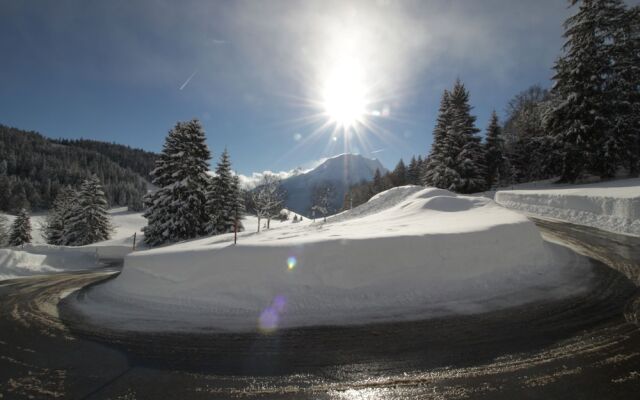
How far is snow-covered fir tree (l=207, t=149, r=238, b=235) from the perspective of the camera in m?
26.7

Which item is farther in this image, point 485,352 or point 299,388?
point 485,352

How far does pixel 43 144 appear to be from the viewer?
140 metres

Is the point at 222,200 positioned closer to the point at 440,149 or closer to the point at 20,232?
the point at 440,149

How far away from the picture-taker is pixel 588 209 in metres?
12.9

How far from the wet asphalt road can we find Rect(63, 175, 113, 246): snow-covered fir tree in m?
36.1

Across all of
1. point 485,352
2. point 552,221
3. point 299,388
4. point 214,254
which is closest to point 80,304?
point 214,254

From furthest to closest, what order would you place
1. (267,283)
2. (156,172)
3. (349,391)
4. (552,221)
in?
(156,172)
(552,221)
(267,283)
(349,391)

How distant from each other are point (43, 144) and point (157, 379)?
197 meters

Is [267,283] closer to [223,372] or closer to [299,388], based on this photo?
[223,372]

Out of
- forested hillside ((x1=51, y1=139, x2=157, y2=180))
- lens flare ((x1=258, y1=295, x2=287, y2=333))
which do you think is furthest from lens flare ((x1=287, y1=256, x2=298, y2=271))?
forested hillside ((x1=51, y1=139, x2=157, y2=180))

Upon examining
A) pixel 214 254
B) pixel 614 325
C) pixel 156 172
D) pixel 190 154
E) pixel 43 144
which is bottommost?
pixel 614 325

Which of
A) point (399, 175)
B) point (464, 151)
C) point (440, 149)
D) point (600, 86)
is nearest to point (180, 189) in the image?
point (440, 149)

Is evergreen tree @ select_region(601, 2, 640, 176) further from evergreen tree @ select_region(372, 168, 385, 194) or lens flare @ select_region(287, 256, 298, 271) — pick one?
evergreen tree @ select_region(372, 168, 385, 194)

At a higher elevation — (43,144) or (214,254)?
(43,144)
